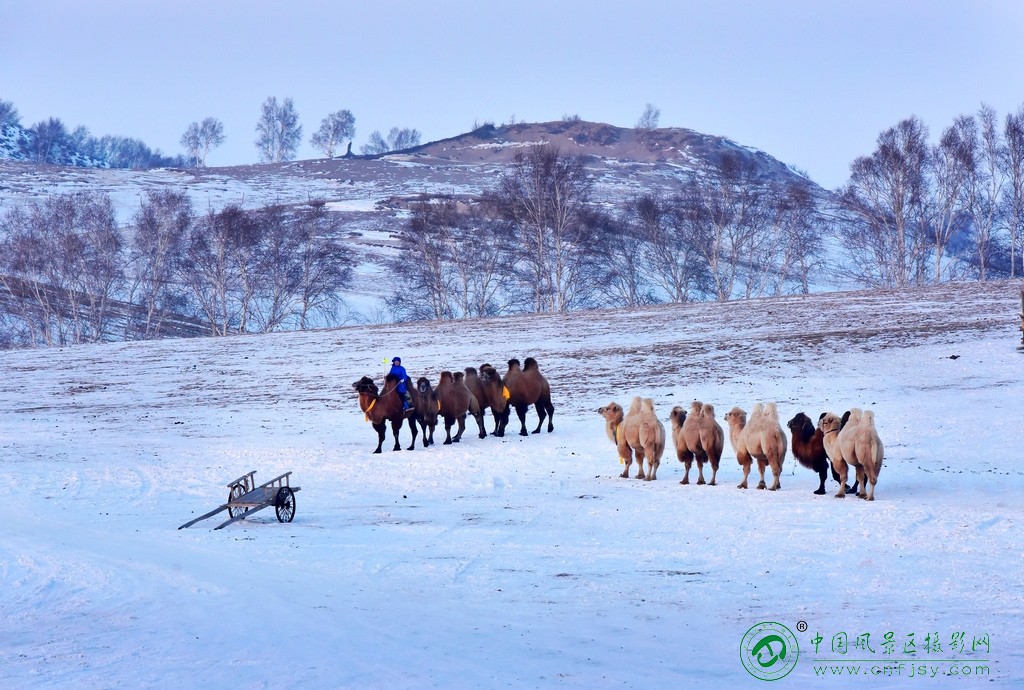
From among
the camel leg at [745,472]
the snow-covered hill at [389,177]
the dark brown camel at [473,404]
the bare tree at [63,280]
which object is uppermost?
the snow-covered hill at [389,177]

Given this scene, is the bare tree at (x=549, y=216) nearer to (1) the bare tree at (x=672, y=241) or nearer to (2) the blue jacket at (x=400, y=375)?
(1) the bare tree at (x=672, y=241)

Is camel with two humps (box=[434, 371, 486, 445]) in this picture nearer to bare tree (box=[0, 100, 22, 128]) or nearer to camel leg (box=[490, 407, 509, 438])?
camel leg (box=[490, 407, 509, 438])

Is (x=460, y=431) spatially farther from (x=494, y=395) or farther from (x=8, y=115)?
(x=8, y=115)

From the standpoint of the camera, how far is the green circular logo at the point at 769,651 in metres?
7.62

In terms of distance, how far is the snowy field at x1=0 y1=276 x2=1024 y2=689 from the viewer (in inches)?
311

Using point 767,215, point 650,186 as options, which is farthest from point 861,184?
point 650,186

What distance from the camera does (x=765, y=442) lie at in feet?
48.7

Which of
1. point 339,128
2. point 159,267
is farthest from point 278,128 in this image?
point 159,267

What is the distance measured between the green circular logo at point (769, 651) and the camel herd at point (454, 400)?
1303 centimetres

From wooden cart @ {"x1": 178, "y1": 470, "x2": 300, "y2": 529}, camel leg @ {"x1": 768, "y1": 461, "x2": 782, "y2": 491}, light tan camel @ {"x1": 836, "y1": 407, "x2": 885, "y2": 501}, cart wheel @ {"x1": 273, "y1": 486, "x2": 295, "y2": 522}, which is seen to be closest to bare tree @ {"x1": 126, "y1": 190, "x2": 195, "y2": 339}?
wooden cart @ {"x1": 178, "y1": 470, "x2": 300, "y2": 529}

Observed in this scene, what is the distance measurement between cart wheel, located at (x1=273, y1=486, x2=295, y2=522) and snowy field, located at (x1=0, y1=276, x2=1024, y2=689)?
187 mm

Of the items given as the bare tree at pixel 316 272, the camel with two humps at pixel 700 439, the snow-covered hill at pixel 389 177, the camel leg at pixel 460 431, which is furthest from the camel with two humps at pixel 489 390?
the snow-covered hill at pixel 389 177

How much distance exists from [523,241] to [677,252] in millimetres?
10821

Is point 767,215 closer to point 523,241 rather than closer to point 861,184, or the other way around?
point 861,184
